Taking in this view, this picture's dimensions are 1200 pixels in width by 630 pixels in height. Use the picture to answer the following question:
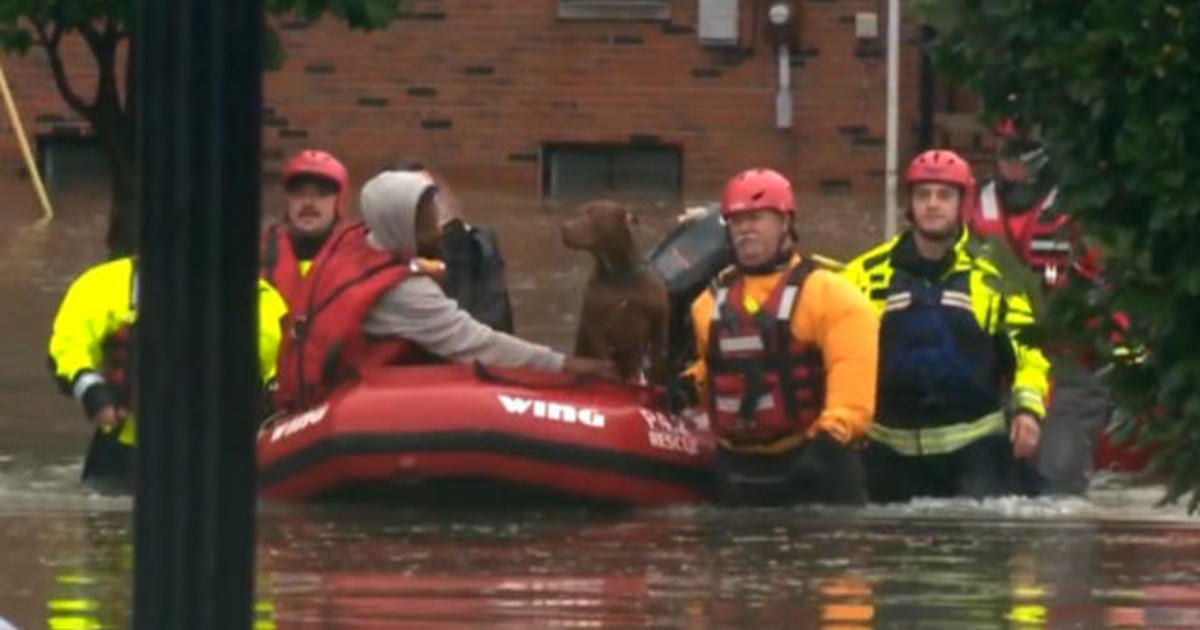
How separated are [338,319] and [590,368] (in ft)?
3.11

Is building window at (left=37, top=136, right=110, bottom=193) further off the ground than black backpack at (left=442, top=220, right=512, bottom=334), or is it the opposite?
black backpack at (left=442, top=220, right=512, bottom=334)

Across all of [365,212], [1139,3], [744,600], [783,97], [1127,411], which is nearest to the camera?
[1139,3]

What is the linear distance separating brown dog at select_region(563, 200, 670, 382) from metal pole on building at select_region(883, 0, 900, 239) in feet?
26.9

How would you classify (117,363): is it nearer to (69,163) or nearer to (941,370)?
(941,370)

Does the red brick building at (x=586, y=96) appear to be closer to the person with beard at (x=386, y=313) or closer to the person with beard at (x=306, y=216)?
the person with beard at (x=306, y=216)

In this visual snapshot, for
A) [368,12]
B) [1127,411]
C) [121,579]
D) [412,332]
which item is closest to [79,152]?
[368,12]

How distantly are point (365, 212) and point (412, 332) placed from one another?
0.51 m

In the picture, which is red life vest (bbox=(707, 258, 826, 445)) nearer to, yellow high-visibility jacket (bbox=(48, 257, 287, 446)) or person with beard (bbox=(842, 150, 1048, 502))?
person with beard (bbox=(842, 150, 1048, 502))

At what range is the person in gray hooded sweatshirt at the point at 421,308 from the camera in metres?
12.6

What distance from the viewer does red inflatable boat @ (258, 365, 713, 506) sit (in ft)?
41.1

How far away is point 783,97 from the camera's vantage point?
88.3ft

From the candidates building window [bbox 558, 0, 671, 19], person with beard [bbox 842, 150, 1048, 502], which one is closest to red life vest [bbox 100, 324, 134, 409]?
person with beard [bbox 842, 150, 1048, 502]

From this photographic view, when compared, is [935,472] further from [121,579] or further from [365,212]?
[121,579]

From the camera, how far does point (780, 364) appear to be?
Answer: 12391mm
